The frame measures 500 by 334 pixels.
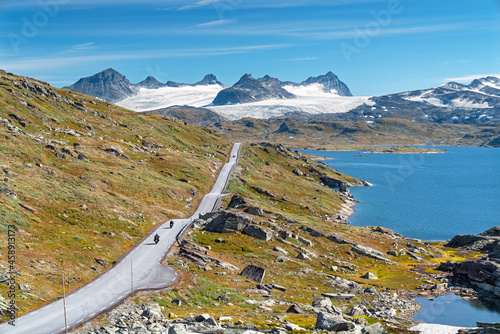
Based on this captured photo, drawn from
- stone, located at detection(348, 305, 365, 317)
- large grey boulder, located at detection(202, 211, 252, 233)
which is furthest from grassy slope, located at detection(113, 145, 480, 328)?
stone, located at detection(348, 305, 365, 317)

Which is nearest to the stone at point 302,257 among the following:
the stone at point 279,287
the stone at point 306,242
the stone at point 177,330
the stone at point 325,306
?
the stone at point 306,242

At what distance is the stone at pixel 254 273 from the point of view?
182 feet

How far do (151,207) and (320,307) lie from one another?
47.3 m

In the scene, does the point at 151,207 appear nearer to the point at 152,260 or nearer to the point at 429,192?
the point at 152,260

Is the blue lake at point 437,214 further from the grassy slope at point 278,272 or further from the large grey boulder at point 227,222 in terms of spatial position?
the large grey boulder at point 227,222

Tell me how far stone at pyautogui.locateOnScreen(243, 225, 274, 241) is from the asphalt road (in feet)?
40.9

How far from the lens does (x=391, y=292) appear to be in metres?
62.1

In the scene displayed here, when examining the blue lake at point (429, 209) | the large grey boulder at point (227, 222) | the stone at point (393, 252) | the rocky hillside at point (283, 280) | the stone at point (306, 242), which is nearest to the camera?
the rocky hillside at point (283, 280)

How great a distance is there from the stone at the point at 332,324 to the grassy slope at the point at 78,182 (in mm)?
25717

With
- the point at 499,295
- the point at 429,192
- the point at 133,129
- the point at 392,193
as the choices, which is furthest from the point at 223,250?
the point at 429,192

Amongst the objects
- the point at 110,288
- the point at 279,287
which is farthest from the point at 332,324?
the point at 110,288

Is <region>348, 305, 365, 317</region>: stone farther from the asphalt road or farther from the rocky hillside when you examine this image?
the asphalt road

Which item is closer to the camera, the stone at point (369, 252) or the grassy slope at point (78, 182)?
the grassy slope at point (78, 182)

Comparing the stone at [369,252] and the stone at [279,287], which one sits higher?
the stone at [369,252]
